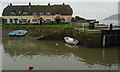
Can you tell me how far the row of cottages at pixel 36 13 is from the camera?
1935 inches

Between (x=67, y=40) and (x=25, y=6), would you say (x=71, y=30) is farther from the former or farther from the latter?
(x=25, y=6)

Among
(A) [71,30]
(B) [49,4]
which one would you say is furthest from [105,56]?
(B) [49,4]

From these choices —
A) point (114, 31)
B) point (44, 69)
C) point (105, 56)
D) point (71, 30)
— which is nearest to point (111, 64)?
point (105, 56)

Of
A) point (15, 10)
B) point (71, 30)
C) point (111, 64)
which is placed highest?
point (15, 10)

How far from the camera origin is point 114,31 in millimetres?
24438

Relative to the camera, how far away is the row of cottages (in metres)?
49.2

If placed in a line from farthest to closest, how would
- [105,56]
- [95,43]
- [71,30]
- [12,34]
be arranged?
[12,34] < [71,30] < [95,43] < [105,56]

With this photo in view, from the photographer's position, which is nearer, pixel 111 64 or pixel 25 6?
pixel 111 64

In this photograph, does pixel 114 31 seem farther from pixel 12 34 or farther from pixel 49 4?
pixel 49 4

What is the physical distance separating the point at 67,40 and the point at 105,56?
9628 millimetres

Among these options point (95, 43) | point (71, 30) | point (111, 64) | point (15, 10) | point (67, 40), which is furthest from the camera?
point (15, 10)

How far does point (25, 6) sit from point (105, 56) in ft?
126

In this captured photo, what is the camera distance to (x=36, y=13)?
162 feet

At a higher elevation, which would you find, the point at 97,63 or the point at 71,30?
the point at 71,30
